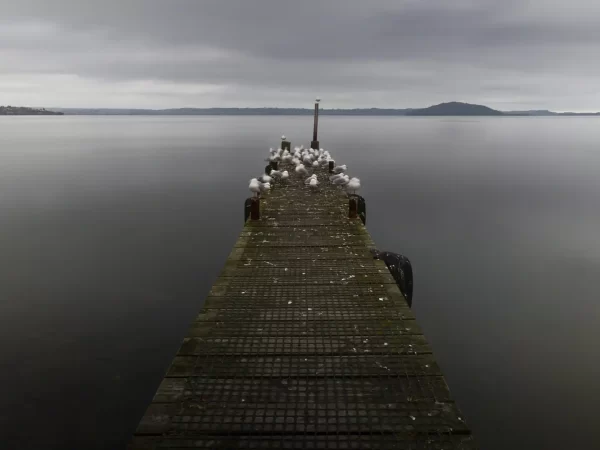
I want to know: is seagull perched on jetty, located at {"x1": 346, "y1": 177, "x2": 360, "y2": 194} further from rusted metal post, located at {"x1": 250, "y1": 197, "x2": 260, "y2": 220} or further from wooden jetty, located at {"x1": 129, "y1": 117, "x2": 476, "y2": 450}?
wooden jetty, located at {"x1": 129, "y1": 117, "x2": 476, "y2": 450}

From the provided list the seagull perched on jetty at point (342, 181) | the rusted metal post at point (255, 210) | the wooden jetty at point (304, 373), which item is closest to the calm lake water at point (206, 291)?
the rusted metal post at point (255, 210)

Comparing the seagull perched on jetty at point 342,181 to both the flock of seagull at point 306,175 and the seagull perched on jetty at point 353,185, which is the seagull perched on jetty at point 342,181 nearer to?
the flock of seagull at point 306,175

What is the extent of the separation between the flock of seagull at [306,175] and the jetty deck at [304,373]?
6692 mm

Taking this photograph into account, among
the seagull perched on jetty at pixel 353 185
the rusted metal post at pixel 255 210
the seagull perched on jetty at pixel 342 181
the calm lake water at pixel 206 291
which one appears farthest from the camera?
the seagull perched on jetty at pixel 342 181

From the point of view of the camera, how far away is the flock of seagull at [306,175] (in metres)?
14.3

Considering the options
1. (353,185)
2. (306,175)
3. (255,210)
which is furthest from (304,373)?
(306,175)

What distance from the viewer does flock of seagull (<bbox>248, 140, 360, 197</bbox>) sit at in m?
14.3

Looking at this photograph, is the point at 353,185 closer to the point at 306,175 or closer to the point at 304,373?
the point at 306,175

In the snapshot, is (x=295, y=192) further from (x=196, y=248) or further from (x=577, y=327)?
(x=577, y=327)

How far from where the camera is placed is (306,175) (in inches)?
800

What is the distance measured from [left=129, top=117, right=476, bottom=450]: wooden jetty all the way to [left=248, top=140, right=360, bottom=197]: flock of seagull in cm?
668

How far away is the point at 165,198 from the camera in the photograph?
2667cm

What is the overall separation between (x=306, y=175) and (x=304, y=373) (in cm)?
1614

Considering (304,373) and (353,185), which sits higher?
(353,185)
